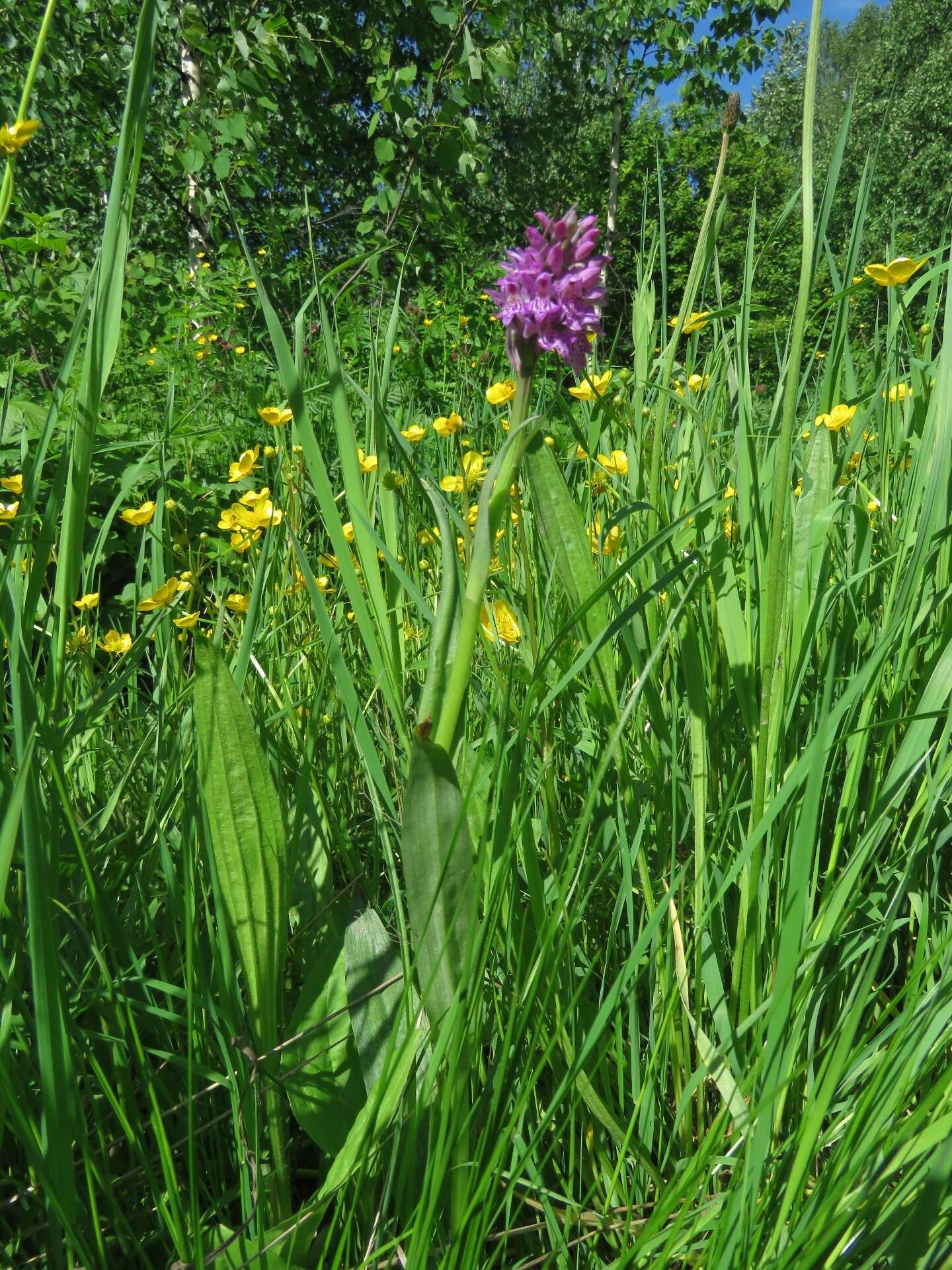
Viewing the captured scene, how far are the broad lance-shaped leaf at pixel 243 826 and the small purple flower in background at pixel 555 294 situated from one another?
25 cm

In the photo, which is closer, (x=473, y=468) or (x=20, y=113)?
(x=20, y=113)

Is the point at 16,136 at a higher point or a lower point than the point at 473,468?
higher

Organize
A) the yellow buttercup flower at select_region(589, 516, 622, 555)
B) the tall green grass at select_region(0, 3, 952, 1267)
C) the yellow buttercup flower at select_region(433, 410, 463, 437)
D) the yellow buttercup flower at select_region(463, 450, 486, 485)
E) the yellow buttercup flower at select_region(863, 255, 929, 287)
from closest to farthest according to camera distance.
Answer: the tall green grass at select_region(0, 3, 952, 1267) → the yellow buttercup flower at select_region(863, 255, 929, 287) → the yellow buttercup flower at select_region(589, 516, 622, 555) → the yellow buttercup flower at select_region(463, 450, 486, 485) → the yellow buttercup flower at select_region(433, 410, 463, 437)

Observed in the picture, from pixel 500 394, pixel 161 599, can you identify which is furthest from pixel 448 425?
pixel 161 599

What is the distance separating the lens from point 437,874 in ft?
1.45

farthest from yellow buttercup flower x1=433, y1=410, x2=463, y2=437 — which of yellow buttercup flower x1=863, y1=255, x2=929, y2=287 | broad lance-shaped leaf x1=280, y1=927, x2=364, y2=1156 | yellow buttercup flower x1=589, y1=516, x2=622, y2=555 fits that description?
broad lance-shaped leaf x1=280, y1=927, x2=364, y2=1156

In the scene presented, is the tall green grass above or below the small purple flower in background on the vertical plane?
below

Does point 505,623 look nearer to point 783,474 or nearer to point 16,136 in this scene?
point 783,474

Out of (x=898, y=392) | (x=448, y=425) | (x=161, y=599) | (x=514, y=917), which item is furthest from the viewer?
(x=448, y=425)

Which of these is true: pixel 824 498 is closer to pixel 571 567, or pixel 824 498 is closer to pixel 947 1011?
pixel 571 567

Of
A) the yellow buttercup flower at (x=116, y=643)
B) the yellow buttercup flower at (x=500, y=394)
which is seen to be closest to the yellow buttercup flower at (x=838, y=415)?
the yellow buttercup flower at (x=500, y=394)

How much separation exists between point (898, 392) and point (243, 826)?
3.00ft

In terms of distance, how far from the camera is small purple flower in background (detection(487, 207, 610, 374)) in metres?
0.53

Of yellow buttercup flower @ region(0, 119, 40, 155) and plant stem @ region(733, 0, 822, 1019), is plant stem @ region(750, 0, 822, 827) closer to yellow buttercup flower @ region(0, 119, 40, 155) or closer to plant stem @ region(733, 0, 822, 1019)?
plant stem @ region(733, 0, 822, 1019)
